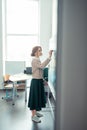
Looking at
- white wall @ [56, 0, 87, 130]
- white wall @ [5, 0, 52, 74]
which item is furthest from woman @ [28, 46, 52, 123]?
white wall @ [5, 0, 52, 74]

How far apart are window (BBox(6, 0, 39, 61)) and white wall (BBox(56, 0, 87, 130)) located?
4.17m

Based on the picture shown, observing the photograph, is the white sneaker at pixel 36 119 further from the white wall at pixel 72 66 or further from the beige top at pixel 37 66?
the white wall at pixel 72 66

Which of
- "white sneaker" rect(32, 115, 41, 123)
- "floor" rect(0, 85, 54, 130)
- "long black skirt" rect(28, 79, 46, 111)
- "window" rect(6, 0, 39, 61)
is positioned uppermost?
"window" rect(6, 0, 39, 61)

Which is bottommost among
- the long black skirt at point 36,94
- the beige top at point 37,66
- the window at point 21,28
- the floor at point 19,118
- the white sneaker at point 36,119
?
the floor at point 19,118

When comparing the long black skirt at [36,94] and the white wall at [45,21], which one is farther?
the white wall at [45,21]

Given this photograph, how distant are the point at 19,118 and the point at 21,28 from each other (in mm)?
3366

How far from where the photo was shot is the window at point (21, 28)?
611 cm

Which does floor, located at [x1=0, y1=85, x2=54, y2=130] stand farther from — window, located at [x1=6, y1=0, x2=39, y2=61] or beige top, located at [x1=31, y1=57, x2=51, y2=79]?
window, located at [x1=6, y1=0, x2=39, y2=61]

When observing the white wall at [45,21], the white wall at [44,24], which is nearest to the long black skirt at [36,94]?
the white wall at [44,24]

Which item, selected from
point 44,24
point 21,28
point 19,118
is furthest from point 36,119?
point 21,28

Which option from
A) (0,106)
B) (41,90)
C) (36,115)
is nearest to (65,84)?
(41,90)

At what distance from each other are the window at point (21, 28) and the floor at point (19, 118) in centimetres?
199

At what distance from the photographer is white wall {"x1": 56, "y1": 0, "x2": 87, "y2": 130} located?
2.07m

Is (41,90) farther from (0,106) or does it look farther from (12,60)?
(12,60)
